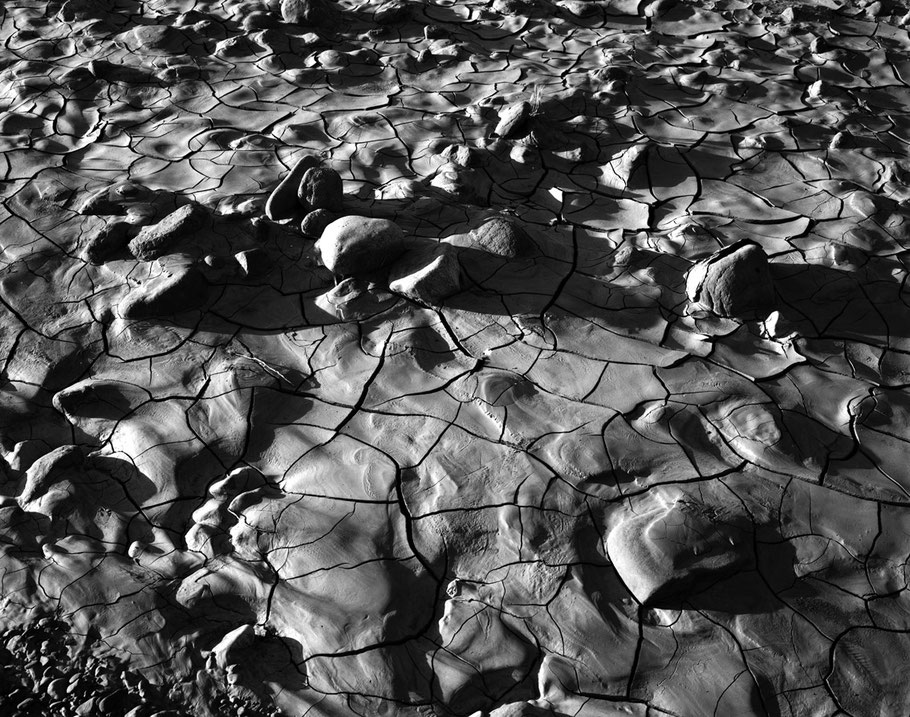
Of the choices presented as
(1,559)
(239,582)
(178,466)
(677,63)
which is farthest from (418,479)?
(677,63)

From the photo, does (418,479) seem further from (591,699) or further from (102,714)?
(102,714)

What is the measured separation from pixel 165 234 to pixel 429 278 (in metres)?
0.95

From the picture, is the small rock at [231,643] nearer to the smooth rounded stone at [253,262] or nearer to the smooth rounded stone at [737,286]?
the smooth rounded stone at [253,262]

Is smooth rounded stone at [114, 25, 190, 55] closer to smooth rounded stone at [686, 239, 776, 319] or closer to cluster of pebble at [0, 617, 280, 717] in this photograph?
smooth rounded stone at [686, 239, 776, 319]

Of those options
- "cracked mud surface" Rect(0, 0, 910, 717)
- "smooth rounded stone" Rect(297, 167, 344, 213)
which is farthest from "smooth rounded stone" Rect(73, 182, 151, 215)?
"smooth rounded stone" Rect(297, 167, 344, 213)

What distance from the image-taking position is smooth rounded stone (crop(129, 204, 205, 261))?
2.63 meters

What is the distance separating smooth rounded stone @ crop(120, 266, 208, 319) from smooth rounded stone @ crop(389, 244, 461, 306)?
24.9 inches

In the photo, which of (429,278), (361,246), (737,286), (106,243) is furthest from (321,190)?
(737,286)

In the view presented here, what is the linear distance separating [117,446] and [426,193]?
141 centimetres

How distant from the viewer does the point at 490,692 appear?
1.73 meters

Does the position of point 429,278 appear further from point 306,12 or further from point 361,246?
point 306,12

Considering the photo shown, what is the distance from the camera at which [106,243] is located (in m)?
2.66

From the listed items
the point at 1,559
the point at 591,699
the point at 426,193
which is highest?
the point at 426,193

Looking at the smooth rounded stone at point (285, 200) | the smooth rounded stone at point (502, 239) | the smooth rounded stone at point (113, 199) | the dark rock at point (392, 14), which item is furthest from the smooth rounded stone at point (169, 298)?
the dark rock at point (392, 14)
